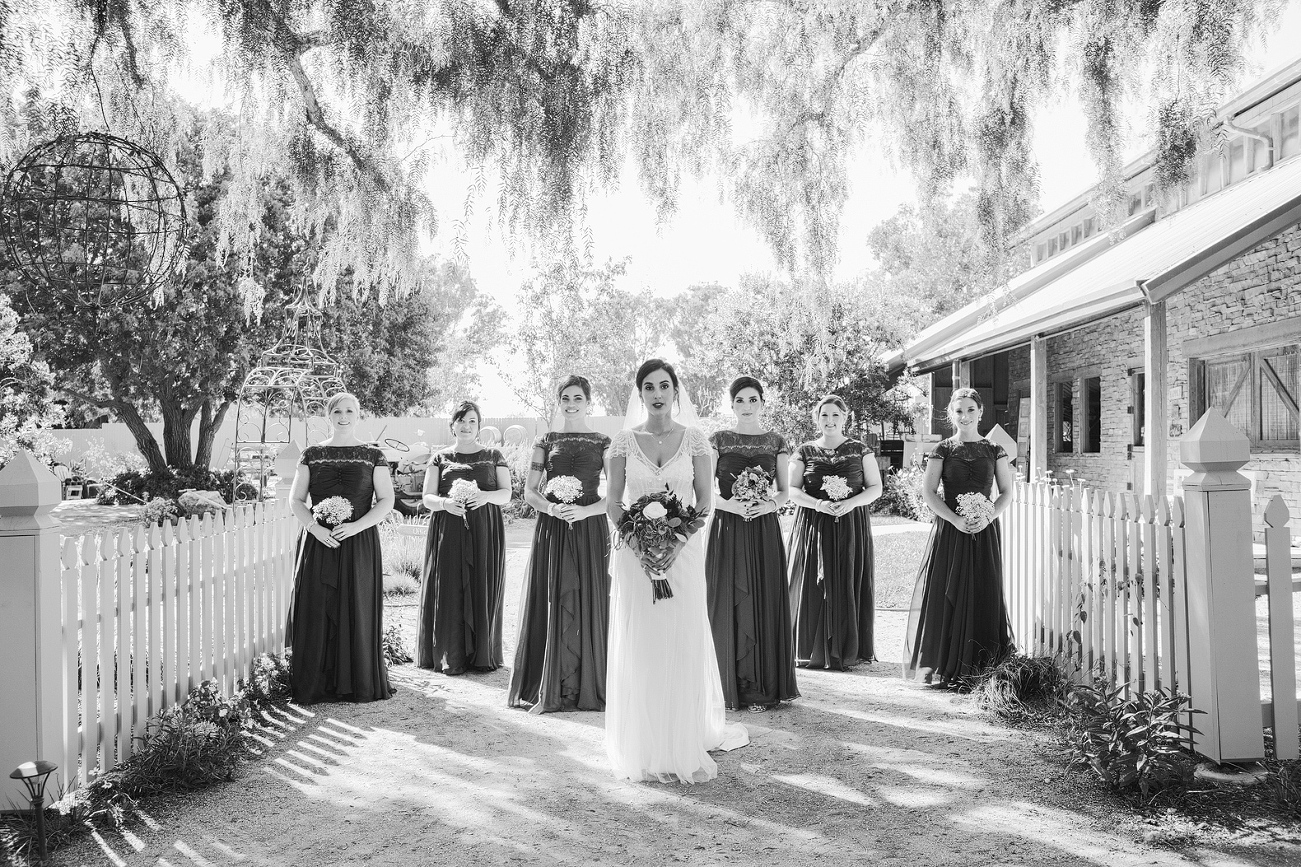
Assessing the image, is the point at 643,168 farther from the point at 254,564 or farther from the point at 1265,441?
the point at 1265,441

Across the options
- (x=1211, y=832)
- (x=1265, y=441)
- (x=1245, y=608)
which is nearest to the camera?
(x=1211, y=832)

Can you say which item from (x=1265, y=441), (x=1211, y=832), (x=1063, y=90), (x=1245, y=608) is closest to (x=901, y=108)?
(x=1063, y=90)

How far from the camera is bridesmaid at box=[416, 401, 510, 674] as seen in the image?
6875mm

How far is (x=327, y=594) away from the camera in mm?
6004

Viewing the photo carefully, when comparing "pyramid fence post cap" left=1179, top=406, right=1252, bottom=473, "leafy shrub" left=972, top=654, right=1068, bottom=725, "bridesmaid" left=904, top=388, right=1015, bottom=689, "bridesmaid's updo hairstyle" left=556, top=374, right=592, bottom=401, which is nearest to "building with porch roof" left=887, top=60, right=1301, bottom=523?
"bridesmaid" left=904, top=388, right=1015, bottom=689

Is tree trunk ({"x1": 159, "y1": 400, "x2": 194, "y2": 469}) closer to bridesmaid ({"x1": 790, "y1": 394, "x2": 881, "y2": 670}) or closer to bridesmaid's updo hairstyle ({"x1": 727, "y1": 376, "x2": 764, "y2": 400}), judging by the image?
bridesmaid ({"x1": 790, "y1": 394, "x2": 881, "y2": 670})

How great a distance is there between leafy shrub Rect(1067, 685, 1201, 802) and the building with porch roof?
2.70 metres

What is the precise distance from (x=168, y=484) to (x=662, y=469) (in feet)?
64.2

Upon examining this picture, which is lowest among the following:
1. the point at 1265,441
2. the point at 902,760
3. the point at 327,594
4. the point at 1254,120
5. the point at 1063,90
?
the point at 902,760

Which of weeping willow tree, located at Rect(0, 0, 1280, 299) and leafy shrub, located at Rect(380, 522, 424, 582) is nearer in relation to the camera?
weeping willow tree, located at Rect(0, 0, 1280, 299)

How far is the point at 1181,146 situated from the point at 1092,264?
32.3 feet

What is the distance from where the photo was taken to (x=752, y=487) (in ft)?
19.6

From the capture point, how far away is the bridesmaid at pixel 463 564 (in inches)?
271

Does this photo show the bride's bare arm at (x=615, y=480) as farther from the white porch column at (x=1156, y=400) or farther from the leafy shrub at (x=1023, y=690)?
the white porch column at (x=1156, y=400)
